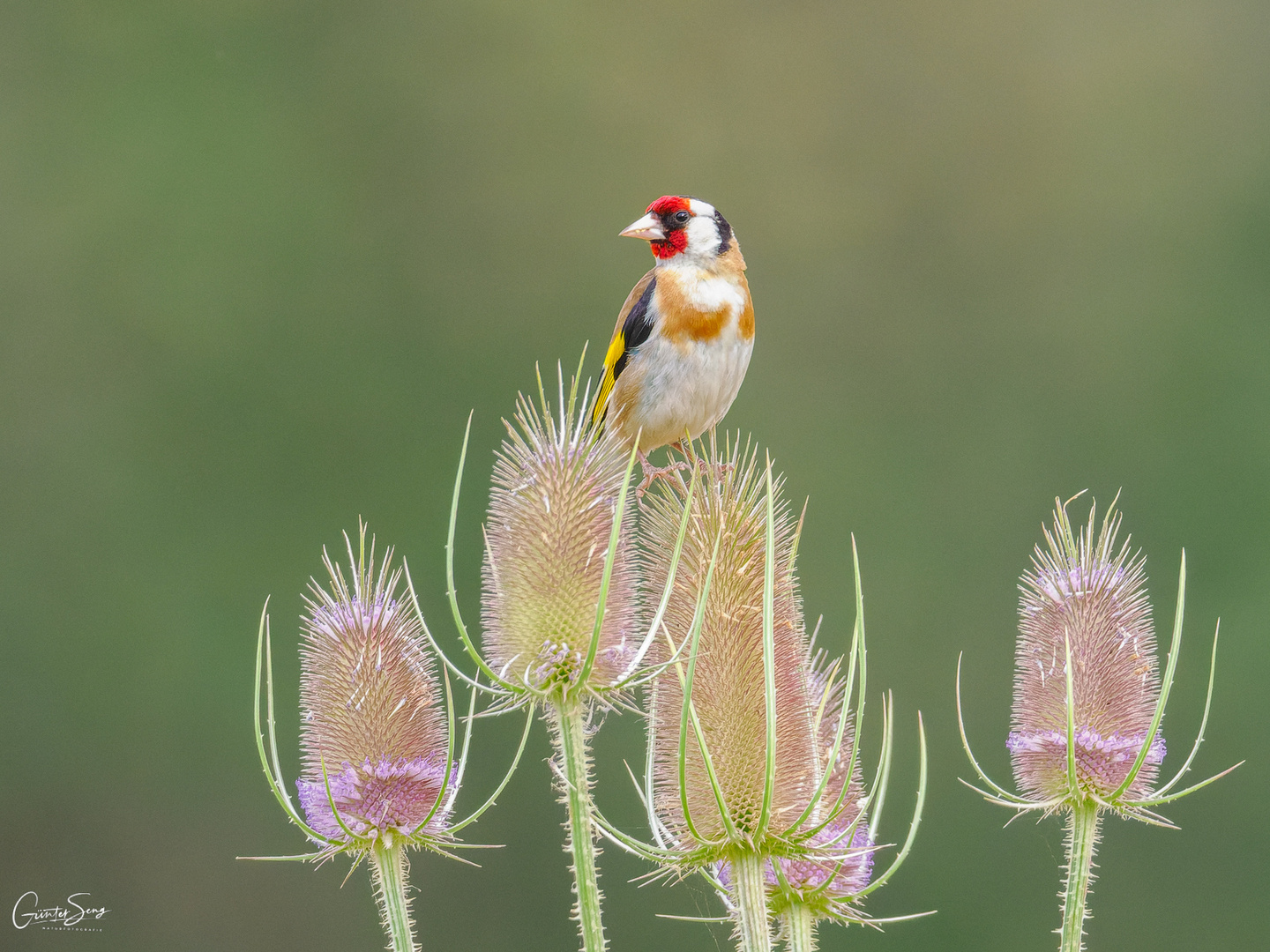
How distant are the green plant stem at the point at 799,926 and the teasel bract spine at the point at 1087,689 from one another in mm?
359

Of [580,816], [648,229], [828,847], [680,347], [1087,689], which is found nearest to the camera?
[580,816]

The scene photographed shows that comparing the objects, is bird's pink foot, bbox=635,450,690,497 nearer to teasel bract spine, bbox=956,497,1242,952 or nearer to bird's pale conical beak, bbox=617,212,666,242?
teasel bract spine, bbox=956,497,1242,952

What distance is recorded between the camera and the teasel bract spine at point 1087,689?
2.29 meters

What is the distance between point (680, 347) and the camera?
4.61 m

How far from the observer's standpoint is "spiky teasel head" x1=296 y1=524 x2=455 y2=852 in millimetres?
2232

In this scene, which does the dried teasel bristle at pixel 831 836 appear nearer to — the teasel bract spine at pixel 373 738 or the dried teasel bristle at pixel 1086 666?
the dried teasel bristle at pixel 1086 666

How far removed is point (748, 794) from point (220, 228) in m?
12.0

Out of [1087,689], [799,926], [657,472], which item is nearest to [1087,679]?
[1087,689]

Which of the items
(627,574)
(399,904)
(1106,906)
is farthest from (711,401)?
(1106,906)

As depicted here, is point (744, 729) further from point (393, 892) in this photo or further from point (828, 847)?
point (393, 892)

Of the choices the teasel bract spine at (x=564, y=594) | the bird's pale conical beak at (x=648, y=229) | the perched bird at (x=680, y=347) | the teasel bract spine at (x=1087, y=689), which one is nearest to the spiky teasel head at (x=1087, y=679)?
the teasel bract spine at (x=1087, y=689)

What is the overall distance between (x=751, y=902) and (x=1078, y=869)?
1.59 ft

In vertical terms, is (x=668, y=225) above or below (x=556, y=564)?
Result: above

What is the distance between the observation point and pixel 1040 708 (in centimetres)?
242
